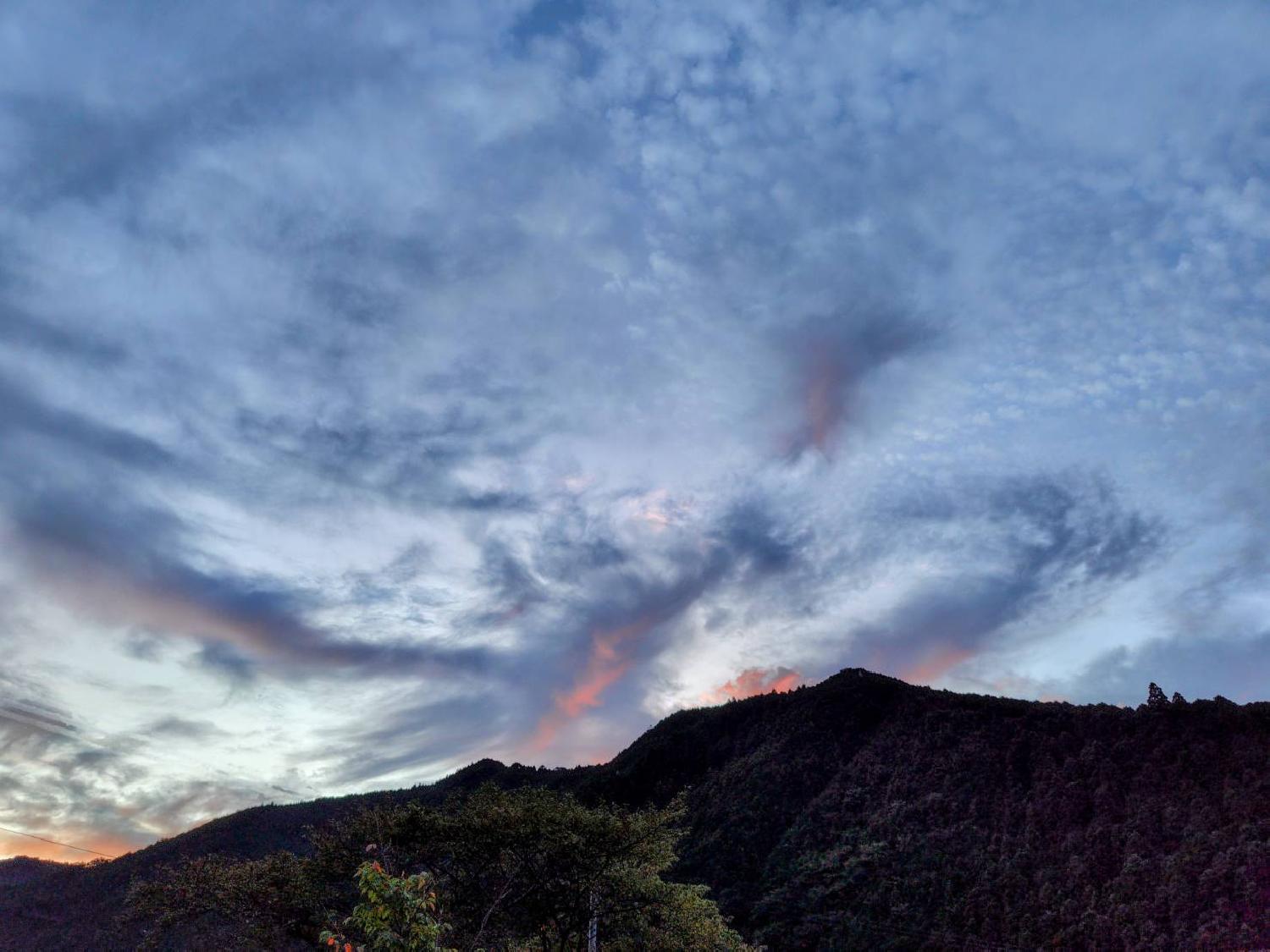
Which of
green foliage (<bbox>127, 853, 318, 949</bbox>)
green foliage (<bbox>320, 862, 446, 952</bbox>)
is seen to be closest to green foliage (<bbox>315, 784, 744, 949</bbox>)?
green foliage (<bbox>127, 853, 318, 949</bbox>)

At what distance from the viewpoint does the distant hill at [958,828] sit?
1554 inches

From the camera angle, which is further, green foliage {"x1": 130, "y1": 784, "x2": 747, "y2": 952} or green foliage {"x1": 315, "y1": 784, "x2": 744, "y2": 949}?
green foliage {"x1": 130, "y1": 784, "x2": 747, "y2": 952}

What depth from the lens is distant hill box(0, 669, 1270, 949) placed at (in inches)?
1554

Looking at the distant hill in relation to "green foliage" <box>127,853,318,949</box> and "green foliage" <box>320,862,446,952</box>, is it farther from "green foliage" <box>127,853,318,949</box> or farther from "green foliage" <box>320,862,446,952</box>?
"green foliage" <box>320,862,446,952</box>

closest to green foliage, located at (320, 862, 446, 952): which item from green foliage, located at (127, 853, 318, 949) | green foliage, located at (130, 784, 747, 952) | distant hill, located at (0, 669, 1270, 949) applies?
green foliage, located at (130, 784, 747, 952)

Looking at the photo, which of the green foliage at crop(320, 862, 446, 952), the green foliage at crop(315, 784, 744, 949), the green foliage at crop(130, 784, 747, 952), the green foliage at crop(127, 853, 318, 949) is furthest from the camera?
the green foliage at crop(127, 853, 318, 949)

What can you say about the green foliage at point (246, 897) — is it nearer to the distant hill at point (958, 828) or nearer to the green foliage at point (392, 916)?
the distant hill at point (958, 828)

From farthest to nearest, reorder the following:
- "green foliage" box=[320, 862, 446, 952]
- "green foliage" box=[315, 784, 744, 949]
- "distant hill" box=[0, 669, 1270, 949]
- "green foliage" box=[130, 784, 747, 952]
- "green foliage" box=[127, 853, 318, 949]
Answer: "distant hill" box=[0, 669, 1270, 949] → "green foliage" box=[127, 853, 318, 949] → "green foliage" box=[130, 784, 747, 952] → "green foliage" box=[315, 784, 744, 949] → "green foliage" box=[320, 862, 446, 952]

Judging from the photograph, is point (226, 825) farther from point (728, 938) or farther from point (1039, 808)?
point (1039, 808)

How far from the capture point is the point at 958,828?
53.0 meters

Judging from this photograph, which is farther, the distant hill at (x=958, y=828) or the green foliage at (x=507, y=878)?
the distant hill at (x=958, y=828)

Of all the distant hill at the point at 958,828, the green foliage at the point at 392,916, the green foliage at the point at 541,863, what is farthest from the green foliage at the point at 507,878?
the green foliage at the point at 392,916

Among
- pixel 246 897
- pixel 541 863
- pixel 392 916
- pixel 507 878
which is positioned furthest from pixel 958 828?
pixel 392 916

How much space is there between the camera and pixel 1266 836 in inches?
1467
